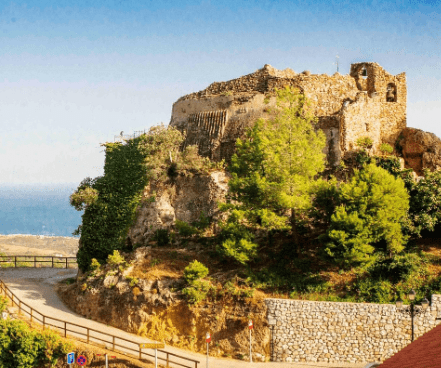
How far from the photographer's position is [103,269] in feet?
98.7

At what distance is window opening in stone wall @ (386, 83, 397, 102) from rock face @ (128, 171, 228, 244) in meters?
12.7

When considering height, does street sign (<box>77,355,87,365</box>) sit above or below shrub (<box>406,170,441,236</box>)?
below

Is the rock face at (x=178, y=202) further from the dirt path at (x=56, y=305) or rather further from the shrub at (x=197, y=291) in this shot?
the shrub at (x=197, y=291)

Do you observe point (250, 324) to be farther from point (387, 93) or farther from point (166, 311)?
point (387, 93)

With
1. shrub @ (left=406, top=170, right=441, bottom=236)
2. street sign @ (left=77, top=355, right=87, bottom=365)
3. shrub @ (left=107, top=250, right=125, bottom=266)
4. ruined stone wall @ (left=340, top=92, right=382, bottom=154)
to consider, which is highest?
ruined stone wall @ (left=340, top=92, right=382, bottom=154)

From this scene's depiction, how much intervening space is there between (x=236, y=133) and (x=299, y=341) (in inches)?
583

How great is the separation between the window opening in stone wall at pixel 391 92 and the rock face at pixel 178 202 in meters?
12.7

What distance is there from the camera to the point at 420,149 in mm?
34688

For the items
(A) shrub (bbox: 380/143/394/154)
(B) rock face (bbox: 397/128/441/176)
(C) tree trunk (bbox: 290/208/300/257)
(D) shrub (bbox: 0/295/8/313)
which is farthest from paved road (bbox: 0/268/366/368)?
(A) shrub (bbox: 380/143/394/154)

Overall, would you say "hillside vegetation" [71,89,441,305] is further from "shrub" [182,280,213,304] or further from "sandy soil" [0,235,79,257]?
"sandy soil" [0,235,79,257]

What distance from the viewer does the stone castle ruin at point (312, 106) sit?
34406 millimetres

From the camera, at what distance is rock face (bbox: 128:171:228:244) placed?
A: 3262cm

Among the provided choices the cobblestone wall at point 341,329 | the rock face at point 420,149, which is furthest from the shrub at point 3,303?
the rock face at point 420,149

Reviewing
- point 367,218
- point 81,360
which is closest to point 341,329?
point 367,218
